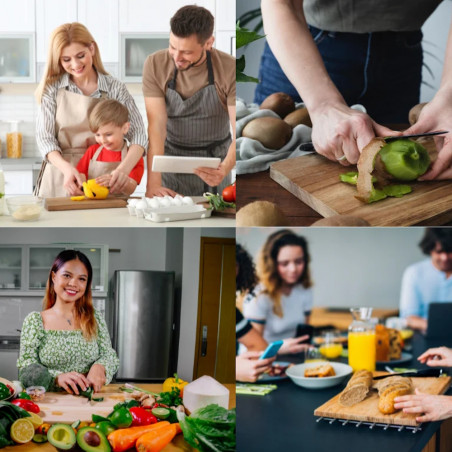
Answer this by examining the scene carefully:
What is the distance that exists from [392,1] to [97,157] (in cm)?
86

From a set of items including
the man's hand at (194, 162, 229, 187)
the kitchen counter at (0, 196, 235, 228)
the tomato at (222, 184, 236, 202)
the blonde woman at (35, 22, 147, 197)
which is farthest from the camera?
the blonde woman at (35, 22, 147, 197)

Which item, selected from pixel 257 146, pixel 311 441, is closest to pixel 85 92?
pixel 257 146

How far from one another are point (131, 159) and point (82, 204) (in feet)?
0.75

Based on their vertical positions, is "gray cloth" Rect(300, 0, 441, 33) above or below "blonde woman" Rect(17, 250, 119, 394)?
above

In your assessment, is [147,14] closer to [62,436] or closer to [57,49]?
[57,49]

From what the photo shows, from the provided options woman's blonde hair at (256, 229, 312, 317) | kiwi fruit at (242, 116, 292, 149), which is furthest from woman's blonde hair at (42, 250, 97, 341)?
kiwi fruit at (242, 116, 292, 149)

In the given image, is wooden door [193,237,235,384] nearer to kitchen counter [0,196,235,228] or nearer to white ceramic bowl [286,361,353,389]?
kitchen counter [0,196,235,228]

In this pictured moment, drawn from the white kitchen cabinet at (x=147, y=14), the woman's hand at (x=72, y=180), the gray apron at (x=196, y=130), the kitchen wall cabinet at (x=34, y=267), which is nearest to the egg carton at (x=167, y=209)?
the kitchen wall cabinet at (x=34, y=267)

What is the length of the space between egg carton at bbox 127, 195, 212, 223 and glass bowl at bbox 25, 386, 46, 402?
1.25 feet

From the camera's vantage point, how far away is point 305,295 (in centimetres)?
110

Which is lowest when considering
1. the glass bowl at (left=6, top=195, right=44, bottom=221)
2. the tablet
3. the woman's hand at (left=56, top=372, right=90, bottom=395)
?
the woman's hand at (left=56, top=372, right=90, bottom=395)

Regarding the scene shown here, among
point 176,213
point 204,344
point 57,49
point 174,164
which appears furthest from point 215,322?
point 57,49

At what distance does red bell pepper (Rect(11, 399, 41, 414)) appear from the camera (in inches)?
48.0

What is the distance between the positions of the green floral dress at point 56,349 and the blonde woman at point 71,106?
380 mm
